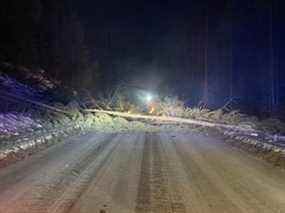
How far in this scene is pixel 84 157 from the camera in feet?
46.8

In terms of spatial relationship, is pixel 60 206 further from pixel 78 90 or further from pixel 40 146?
pixel 78 90

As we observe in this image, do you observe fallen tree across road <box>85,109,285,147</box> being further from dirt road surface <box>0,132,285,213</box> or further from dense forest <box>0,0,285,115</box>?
dense forest <box>0,0,285,115</box>

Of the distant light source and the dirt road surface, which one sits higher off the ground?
the distant light source

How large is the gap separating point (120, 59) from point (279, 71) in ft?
46.4

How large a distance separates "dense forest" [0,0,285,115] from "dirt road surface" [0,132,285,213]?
18.9m

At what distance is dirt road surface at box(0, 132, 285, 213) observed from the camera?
856 cm

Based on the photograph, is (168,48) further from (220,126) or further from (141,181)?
(141,181)

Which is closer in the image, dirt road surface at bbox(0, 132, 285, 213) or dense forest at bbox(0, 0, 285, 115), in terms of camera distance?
dirt road surface at bbox(0, 132, 285, 213)

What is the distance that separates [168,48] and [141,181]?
40018 millimetres

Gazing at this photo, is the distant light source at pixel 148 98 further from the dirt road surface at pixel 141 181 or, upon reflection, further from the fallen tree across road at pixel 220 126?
the dirt road surface at pixel 141 181

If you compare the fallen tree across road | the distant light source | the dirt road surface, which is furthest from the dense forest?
the dirt road surface

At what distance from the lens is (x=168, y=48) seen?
50.0 metres

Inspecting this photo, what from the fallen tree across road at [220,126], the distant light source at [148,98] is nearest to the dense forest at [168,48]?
the distant light source at [148,98]

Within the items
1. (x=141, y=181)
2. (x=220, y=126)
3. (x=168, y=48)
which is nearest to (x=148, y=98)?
(x=220, y=126)
